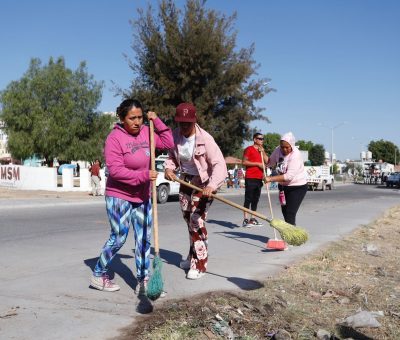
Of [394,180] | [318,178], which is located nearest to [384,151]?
[394,180]

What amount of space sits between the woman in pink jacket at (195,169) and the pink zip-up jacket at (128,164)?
2.10ft

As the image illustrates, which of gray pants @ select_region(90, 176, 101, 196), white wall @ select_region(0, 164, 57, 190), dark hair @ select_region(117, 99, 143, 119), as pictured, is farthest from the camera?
white wall @ select_region(0, 164, 57, 190)

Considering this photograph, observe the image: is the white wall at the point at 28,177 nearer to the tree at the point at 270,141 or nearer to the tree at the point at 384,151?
the tree at the point at 270,141

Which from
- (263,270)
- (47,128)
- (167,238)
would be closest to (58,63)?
(47,128)

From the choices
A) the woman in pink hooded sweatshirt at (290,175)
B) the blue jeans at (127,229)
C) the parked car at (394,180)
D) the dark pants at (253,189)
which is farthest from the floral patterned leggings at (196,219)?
the parked car at (394,180)

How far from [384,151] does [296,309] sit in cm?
12191

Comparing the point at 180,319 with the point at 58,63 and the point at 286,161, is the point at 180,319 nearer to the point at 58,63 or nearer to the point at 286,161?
the point at 286,161

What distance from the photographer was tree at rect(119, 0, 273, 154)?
24.8m

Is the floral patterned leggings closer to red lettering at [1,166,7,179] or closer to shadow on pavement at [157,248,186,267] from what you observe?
shadow on pavement at [157,248,186,267]

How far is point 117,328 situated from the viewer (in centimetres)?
407

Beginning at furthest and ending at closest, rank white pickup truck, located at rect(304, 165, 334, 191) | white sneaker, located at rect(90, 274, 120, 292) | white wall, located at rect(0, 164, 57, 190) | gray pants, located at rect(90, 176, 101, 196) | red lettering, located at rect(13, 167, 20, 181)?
1. white pickup truck, located at rect(304, 165, 334, 191)
2. red lettering, located at rect(13, 167, 20, 181)
3. white wall, located at rect(0, 164, 57, 190)
4. gray pants, located at rect(90, 176, 101, 196)
5. white sneaker, located at rect(90, 274, 120, 292)

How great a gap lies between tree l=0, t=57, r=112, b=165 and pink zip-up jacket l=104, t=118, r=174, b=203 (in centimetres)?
2990

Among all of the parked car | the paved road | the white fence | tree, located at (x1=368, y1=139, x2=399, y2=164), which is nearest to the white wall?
the white fence

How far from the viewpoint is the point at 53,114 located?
34250 mm
